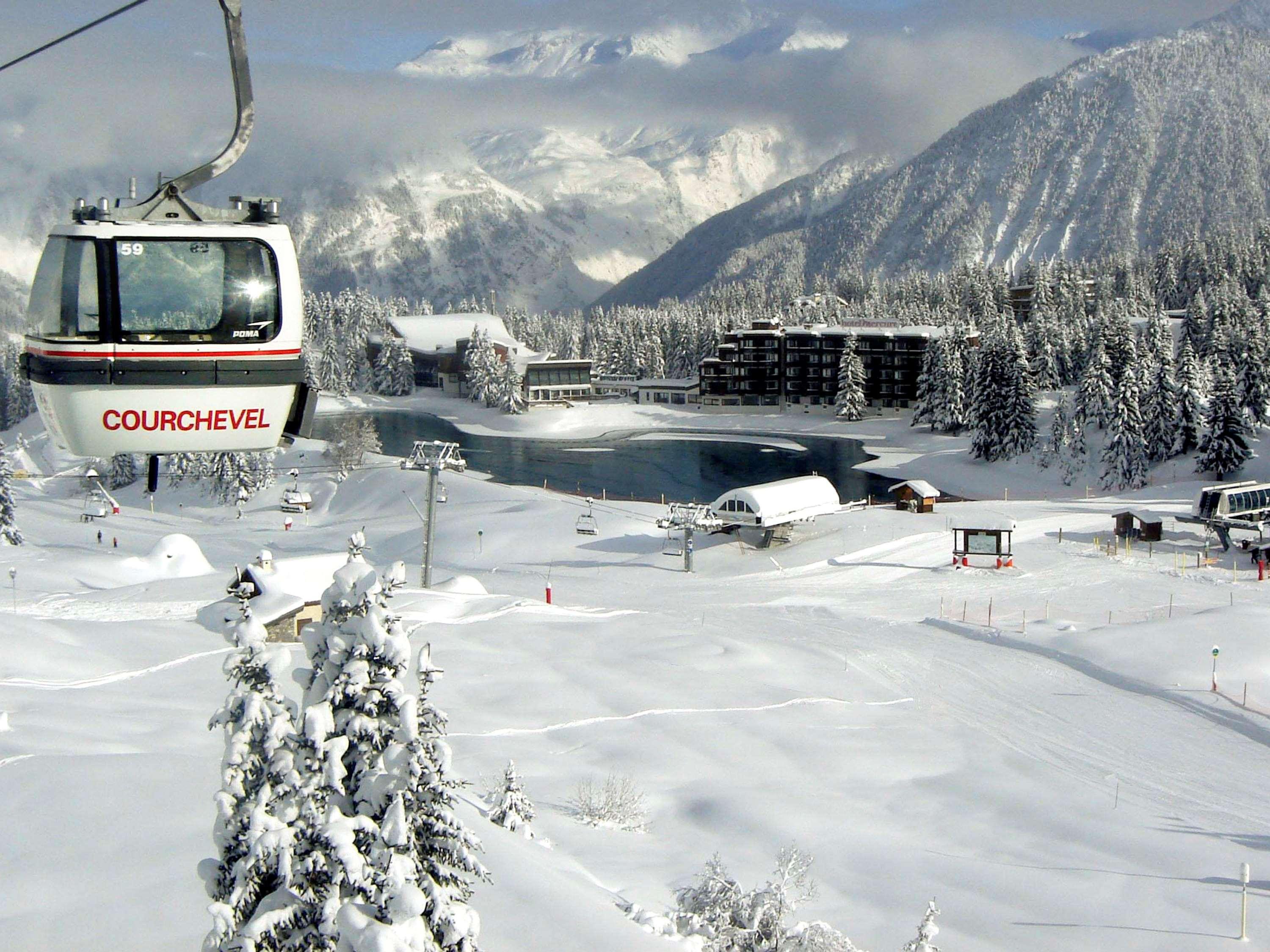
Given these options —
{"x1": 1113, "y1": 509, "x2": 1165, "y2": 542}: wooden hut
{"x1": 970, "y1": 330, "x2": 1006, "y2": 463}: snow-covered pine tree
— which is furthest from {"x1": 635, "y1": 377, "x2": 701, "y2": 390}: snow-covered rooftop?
{"x1": 1113, "y1": 509, "x2": 1165, "y2": 542}: wooden hut

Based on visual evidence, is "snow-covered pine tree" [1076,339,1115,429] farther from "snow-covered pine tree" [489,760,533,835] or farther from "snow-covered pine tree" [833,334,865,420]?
"snow-covered pine tree" [489,760,533,835]

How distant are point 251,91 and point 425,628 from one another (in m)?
30.5

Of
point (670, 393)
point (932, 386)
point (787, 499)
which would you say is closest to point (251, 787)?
point (787, 499)

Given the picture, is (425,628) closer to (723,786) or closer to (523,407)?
(723,786)

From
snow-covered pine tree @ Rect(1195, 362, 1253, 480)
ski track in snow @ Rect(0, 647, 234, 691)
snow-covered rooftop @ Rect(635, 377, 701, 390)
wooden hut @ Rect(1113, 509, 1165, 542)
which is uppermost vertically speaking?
snow-covered rooftop @ Rect(635, 377, 701, 390)

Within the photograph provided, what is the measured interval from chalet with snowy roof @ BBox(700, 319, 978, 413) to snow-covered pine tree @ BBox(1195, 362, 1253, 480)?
4417cm

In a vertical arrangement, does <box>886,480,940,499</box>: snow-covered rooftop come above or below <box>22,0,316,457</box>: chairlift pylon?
below

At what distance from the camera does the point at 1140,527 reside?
52750mm

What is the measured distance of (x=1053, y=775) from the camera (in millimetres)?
24859

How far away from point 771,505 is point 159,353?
4404cm

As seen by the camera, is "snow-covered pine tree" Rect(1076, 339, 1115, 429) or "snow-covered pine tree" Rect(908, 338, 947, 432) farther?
"snow-covered pine tree" Rect(908, 338, 947, 432)

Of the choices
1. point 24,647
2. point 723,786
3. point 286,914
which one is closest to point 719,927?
point 286,914

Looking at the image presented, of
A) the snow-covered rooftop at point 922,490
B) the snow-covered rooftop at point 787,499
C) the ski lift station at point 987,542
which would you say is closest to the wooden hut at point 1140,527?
the ski lift station at point 987,542

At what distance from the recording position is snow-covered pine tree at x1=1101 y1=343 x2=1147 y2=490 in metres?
73.2
